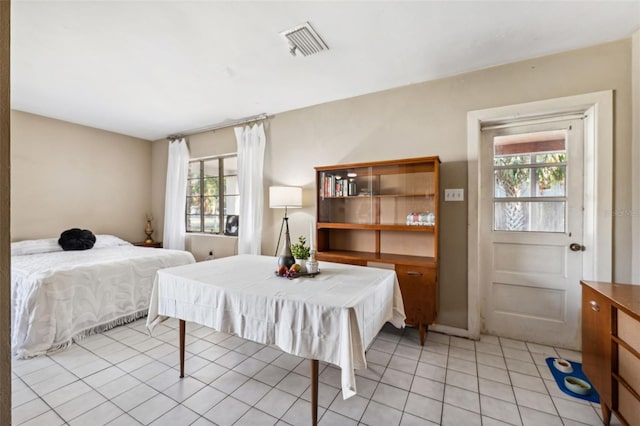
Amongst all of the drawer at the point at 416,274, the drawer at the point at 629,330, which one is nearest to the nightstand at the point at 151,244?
the drawer at the point at 416,274

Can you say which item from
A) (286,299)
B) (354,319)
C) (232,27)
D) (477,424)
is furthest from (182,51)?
(477,424)

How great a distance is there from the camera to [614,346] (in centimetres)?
149

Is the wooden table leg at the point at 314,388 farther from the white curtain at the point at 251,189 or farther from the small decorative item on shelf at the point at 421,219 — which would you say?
the white curtain at the point at 251,189

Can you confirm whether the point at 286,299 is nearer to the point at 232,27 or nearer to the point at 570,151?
the point at 232,27

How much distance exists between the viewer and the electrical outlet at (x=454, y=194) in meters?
2.76

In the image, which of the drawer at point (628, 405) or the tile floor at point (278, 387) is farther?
the tile floor at point (278, 387)

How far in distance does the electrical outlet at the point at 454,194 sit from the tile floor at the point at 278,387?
1.37m

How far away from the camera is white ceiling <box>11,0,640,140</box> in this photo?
1.92 metres

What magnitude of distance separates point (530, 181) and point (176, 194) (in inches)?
195

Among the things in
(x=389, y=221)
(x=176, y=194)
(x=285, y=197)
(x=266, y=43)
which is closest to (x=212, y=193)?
(x=176, y=194)

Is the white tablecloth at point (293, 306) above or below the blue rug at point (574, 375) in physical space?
above

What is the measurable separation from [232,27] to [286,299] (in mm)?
2007

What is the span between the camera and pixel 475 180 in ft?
8.79

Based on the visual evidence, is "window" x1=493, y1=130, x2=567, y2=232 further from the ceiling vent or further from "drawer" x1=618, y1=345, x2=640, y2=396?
the ceiling vent
